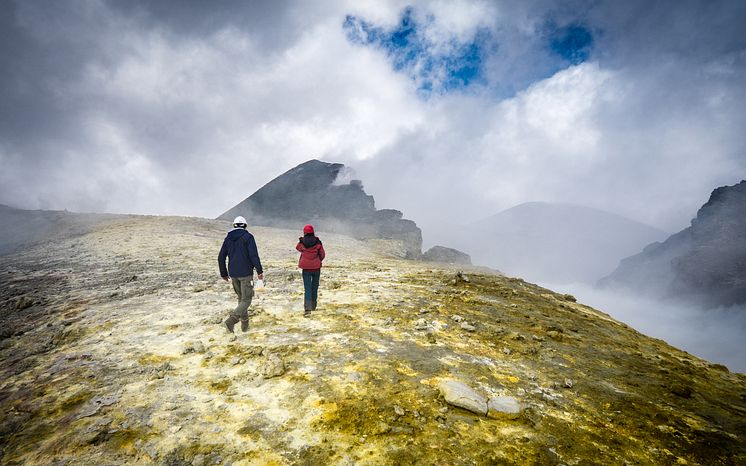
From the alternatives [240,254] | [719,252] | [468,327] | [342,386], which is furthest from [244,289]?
[719,252]

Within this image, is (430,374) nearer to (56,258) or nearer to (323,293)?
(323,293)

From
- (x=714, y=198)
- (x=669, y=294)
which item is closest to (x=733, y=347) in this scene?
(x=669, y=294)

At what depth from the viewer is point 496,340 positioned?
731 cm

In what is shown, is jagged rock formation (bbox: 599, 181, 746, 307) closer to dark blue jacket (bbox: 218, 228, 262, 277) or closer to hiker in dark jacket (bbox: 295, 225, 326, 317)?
hiker in dark jacket (bbox: 295, 225, 326, 317)

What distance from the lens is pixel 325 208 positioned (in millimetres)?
62531

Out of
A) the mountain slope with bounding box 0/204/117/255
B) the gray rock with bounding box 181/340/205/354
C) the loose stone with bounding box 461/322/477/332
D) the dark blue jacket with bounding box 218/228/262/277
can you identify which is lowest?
the gray rock with bounding box 181/340/205/354

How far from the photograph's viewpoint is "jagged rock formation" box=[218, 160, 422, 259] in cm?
5662

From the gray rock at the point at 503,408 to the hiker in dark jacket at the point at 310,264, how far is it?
5.07m

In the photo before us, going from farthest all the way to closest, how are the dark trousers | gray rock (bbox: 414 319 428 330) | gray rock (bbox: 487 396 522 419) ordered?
1. the dark trousers
2. gray rock (bbox: 414 319 428 330)
3. gray rock (bbox: 487 396 522 419)

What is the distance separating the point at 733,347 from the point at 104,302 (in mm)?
286523

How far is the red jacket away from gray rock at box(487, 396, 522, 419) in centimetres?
532

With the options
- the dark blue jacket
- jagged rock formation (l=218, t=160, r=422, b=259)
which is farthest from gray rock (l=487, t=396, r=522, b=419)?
jagged rock formation (l=218, t=160, r=422, b=259)

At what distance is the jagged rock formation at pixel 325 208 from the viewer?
56625mm

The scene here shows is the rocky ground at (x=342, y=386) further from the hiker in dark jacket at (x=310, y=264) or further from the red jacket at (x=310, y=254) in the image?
the red jacket at (x=310, y=254)
